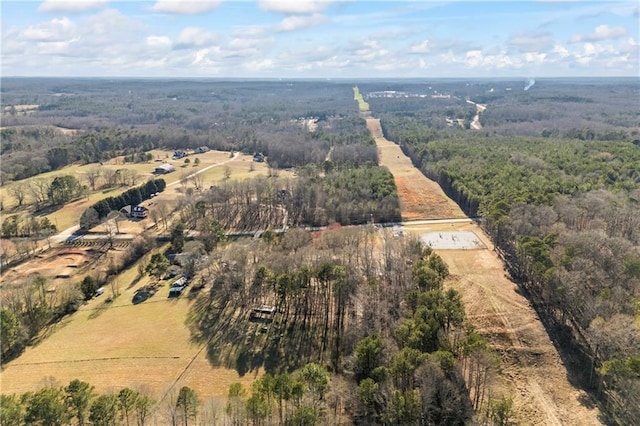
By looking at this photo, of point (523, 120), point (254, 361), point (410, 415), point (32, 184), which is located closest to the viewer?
point (410, 415)

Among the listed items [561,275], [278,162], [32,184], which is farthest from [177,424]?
[278,162]

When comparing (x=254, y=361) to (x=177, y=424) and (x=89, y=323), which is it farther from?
(x=89, y=323)

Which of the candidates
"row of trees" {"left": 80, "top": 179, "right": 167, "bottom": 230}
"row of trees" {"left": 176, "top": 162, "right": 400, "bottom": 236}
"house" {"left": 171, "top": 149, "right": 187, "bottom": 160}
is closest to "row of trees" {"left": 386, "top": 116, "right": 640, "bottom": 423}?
"row of trees" {"left": 176, "top": 162, "right": 400, "bottom": 236}

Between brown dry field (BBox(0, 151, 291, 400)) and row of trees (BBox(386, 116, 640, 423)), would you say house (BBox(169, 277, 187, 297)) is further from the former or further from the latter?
row of trees (BBox(386, 116, 640, 423))

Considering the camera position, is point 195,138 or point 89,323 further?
point 195,138

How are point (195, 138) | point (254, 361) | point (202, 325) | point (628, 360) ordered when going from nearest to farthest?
point (628, 360)
point (254, 361)
point (202, 325)
point (195, 138)

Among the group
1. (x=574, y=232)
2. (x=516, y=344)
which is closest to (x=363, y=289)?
(x=516, y=344)

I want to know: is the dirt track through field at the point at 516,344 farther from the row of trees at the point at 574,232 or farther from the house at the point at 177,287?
the house at the point at 177,287
